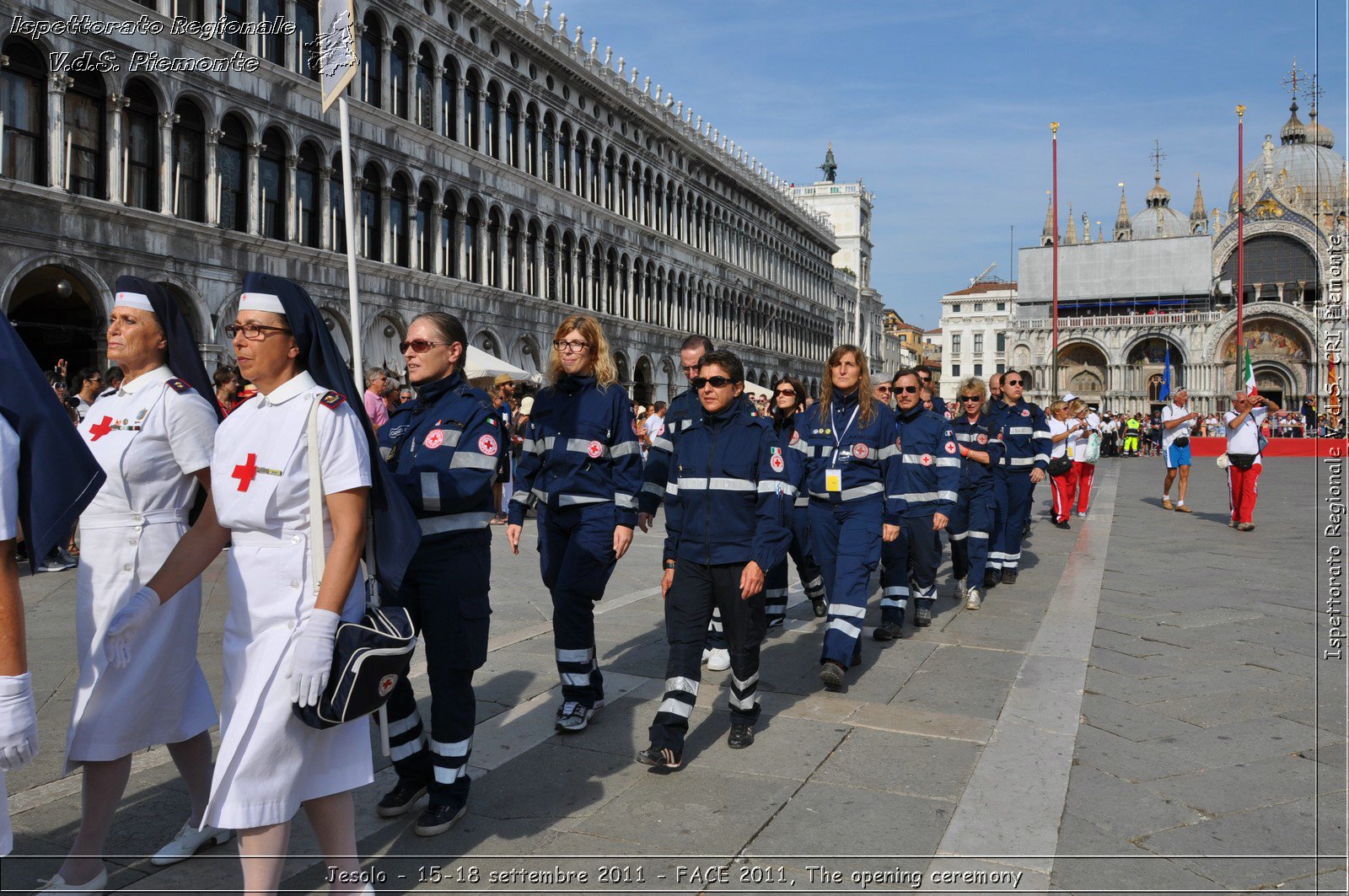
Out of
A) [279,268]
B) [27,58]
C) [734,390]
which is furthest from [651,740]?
[279,268]

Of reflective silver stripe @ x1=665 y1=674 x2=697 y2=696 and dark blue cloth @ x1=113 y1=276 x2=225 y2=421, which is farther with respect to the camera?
reflective silver stripe @ x1=665 y1=674 x2=697 y2=696

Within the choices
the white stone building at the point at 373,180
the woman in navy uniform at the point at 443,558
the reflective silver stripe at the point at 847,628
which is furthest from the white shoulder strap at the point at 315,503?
the white stone building at the point at 373,180

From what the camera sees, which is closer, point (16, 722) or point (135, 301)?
point (16, 722)

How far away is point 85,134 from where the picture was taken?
1880 cm

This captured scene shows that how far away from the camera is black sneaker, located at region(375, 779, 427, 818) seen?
3938 millimetres

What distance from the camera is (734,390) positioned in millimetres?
4828

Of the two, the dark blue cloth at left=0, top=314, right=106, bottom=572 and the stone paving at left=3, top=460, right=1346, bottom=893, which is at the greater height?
the dark blue cloth at left=0, top=314, right=106, bottom=572


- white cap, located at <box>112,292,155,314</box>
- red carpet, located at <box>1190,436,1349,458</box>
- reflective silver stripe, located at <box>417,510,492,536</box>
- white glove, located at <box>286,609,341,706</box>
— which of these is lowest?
red carpet, located at <box>1190,436,1349,458</box>

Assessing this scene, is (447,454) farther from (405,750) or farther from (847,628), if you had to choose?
(847,628)

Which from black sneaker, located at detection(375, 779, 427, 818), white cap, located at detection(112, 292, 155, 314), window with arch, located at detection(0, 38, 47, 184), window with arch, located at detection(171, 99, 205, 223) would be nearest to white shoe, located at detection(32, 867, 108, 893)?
black sneaker, located at detection(375, 779, 427, 818)

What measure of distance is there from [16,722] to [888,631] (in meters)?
5.64

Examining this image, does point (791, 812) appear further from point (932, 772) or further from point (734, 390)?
point (734, 390)

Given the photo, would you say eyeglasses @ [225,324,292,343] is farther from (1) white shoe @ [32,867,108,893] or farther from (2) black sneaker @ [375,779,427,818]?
(2) black sneaker @ [375,779,427,818]

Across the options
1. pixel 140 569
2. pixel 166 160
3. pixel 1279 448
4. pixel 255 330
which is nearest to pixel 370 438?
pixel 255 330
